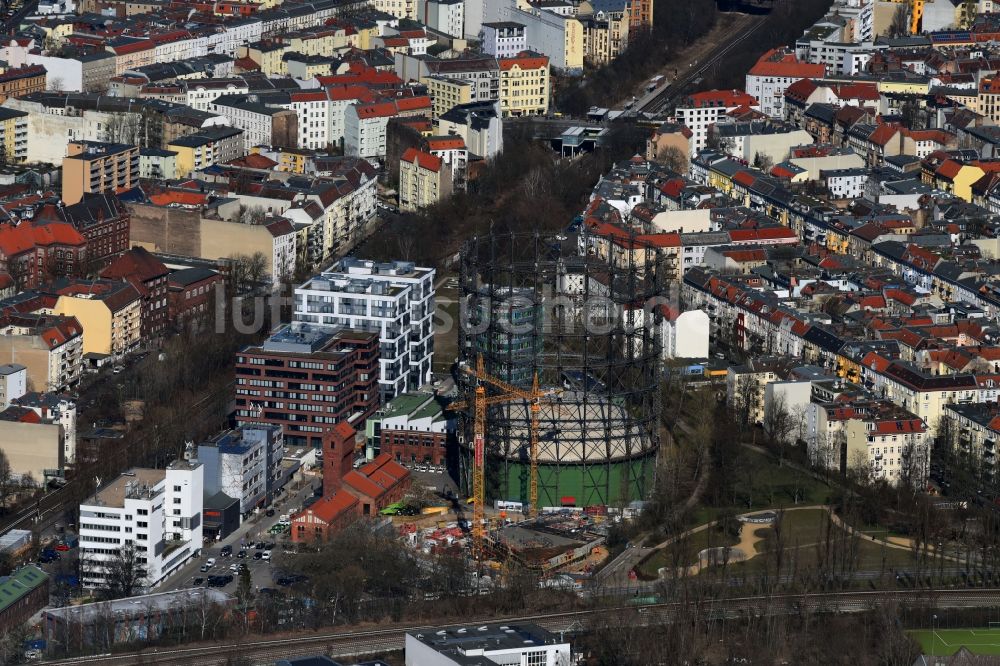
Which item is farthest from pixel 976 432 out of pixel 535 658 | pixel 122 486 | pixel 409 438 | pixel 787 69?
pixel 787 69

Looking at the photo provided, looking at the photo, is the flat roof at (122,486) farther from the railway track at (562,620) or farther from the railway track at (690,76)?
the railway track at (690,76)

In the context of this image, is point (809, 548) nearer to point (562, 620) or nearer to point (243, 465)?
point (562, 620)

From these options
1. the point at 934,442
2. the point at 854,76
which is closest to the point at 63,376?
the point at 934,442

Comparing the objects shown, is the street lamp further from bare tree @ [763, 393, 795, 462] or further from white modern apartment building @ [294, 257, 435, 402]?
white modern apartment building @ [294, 257, 435, 402]

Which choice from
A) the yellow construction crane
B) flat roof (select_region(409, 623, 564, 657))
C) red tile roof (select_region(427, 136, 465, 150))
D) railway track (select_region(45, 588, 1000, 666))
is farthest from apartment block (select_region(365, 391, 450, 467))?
red tile roof (select_region(427, 136, 465, 150))

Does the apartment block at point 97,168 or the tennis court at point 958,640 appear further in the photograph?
the apartment block at point 97,168

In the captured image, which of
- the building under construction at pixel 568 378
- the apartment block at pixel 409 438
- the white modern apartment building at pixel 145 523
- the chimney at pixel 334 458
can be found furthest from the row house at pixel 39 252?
the white modern apartment building at pixel 145 523
